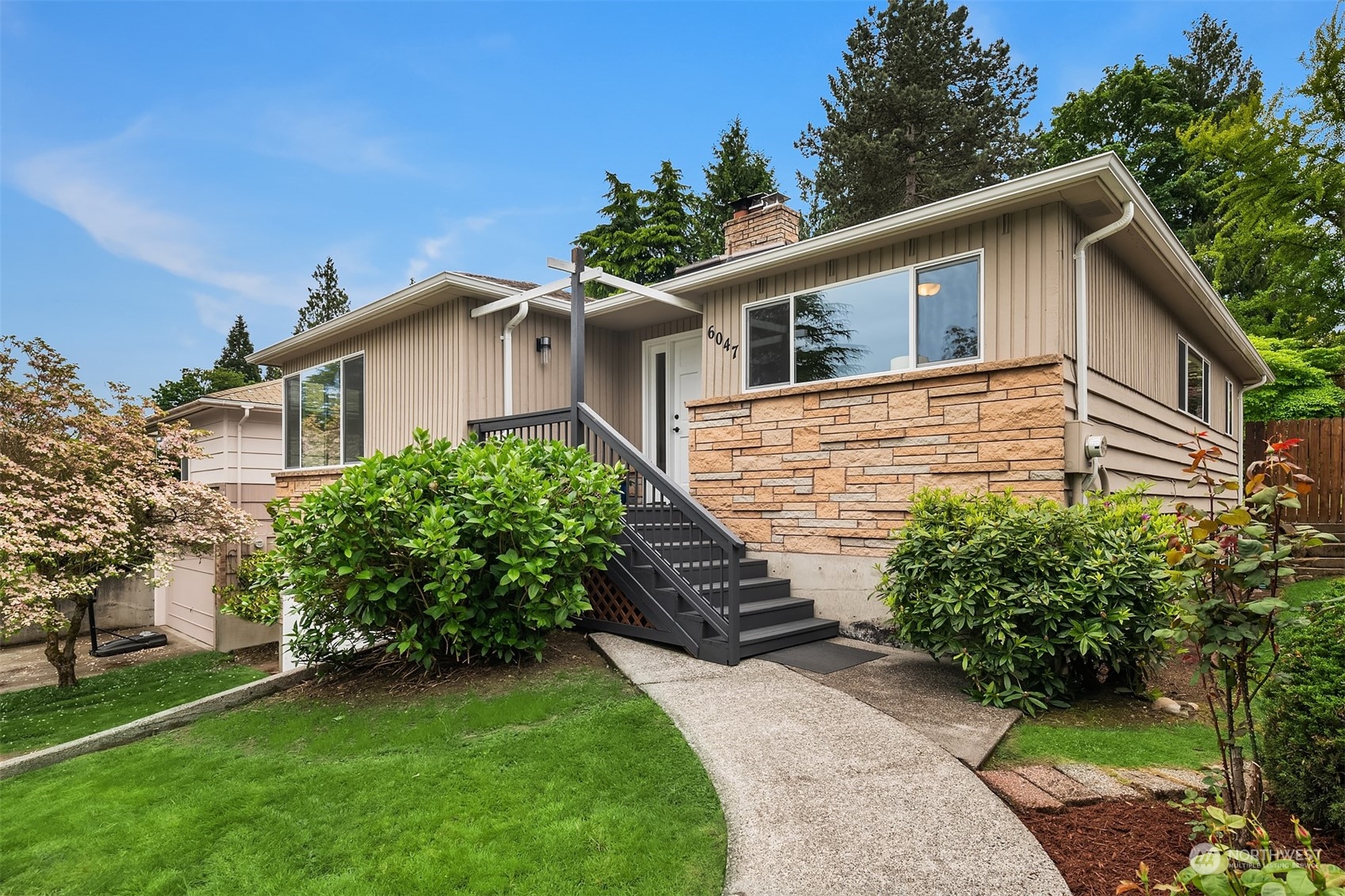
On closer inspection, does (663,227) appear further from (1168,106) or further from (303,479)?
(1168,106)

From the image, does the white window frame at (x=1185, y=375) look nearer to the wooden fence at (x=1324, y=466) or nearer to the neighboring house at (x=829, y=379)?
the neighboring house at (x=829, y=379)

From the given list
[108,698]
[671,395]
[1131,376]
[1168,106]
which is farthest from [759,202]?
[1168,106]

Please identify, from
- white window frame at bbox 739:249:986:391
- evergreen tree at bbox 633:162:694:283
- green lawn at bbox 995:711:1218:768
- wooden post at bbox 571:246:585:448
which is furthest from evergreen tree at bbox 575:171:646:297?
green lawn at bbox 995:711:1218:768

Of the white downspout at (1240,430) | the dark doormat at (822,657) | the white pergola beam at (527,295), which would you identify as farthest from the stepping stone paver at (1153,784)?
the white downspout at (1240,430)

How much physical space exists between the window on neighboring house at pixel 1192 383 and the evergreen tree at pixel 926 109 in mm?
8807

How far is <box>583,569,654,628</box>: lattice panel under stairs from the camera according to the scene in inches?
215

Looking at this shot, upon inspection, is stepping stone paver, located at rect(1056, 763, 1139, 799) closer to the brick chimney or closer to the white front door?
the white front door

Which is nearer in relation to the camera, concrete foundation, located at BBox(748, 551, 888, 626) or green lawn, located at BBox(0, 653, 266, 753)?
concrete foundation, located at BBox(748, 551, 888, 626)

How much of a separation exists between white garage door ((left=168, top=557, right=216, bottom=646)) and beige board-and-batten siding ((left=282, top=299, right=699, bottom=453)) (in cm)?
573

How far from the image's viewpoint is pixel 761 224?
893cm

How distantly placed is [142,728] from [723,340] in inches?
214

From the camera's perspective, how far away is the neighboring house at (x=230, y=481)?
1180cm

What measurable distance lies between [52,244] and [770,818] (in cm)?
1355

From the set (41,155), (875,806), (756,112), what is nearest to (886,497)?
(875,806)
